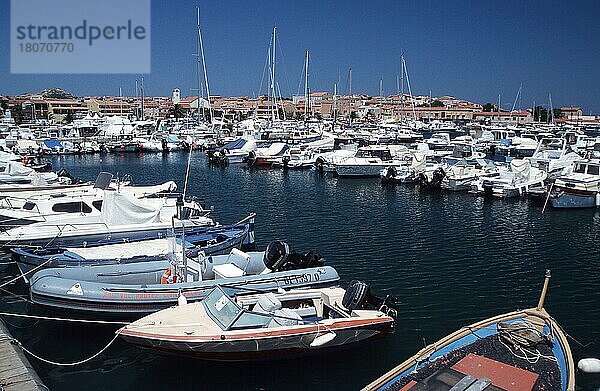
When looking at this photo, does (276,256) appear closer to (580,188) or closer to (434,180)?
(580,188)

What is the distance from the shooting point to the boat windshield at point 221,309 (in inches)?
458

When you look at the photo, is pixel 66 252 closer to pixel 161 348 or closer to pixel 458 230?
pixel 161 348

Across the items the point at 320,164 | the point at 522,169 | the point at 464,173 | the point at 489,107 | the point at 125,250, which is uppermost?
the point at 489,107

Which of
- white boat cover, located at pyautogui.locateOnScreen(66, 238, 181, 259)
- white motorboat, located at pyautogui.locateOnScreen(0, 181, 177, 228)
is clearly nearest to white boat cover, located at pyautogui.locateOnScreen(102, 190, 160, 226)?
white motorboat, located at pyautogui.locateOnScreen(0, 181, 177, 228)

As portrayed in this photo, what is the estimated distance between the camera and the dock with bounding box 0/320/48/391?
10.1 m

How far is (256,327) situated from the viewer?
11664 millimetres

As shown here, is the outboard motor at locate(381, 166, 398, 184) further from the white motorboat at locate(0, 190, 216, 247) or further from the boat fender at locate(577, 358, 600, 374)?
the boat fender at locate(577, 358, 600, 374)

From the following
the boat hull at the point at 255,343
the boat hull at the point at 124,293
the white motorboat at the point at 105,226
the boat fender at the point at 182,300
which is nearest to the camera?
the boat hull at the point at 255,343

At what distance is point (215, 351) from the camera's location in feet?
37.7

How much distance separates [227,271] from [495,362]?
8.10 meters

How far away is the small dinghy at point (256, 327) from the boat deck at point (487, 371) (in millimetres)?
2815

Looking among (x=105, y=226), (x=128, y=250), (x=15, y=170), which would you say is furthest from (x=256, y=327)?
(x=15, y=170)

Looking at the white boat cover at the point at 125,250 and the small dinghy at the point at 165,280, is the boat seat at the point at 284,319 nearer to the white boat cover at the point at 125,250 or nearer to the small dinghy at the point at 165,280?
the small dinghy at the point at 165,280

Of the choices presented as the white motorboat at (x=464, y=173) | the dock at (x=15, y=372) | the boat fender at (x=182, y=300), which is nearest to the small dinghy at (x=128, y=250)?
the boat fender at (x=182, y=300)
